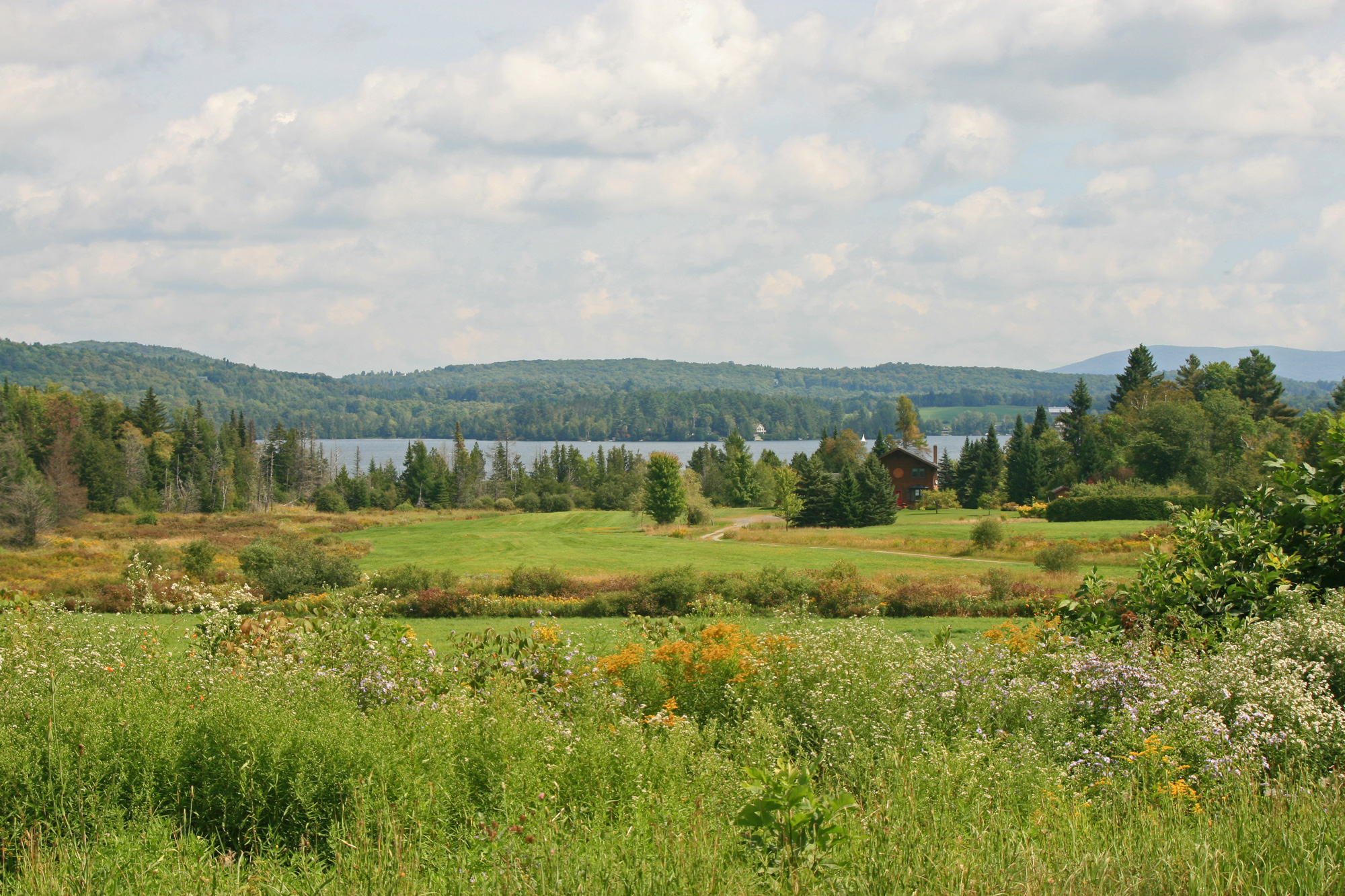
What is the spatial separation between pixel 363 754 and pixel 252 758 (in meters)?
0.57

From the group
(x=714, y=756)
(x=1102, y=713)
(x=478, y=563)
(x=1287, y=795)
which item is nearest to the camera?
(x=1287, y=795)

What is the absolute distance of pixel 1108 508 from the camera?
56312mm

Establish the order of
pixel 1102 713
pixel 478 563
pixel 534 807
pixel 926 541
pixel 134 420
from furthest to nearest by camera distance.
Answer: pixel 134 420
pixel 926 541
pixel 478 563
pixel 1102 713
pixel 534 807

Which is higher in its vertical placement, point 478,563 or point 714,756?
point 714,756

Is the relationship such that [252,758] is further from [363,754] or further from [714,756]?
[714,756]

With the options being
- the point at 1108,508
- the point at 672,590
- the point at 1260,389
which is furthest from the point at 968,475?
the point at 672,590

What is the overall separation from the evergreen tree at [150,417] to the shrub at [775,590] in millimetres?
84968

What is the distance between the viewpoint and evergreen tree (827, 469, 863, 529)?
64.3 meters

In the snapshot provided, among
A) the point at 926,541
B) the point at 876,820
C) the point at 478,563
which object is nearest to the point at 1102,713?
the point at 876,820

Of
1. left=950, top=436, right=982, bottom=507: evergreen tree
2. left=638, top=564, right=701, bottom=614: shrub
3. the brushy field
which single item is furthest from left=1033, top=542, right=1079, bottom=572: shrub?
left=950, top=436, right=982, bottom=507: evergreen tree

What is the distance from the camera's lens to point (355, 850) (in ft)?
12.2

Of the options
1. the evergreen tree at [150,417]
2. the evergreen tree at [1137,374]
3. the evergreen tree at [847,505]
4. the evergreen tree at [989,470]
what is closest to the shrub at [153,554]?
the evergreen tree at [847,505]

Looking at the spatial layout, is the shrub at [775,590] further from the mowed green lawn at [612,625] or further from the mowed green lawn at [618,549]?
the mowed green lawn at [618,549]

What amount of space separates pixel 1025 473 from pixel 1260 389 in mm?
21901
